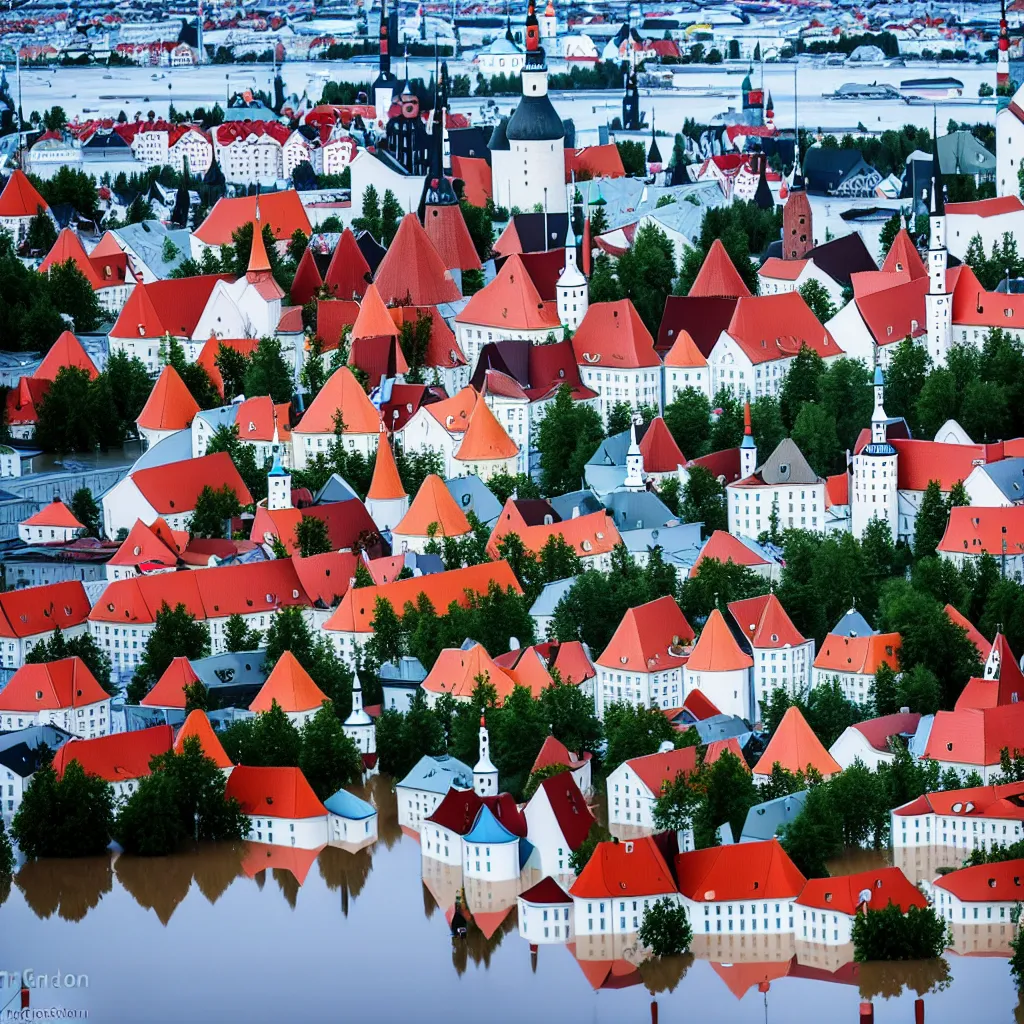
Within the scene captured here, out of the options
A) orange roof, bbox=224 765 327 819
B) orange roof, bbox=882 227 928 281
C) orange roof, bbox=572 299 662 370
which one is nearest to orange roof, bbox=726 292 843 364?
orange roof, bbox=572 299 662 370

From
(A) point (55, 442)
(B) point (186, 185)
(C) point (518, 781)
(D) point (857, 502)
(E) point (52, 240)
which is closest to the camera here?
(C) point (518, 781)

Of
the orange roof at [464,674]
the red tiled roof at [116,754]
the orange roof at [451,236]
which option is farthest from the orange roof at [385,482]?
the orange roof at [451,236]

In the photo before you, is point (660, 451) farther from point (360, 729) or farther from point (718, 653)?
point (360, 729)

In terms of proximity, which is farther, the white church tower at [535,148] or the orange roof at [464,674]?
the white church tower at [535,148]

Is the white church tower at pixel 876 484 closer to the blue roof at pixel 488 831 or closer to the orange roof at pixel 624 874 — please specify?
the blue roof at pixel 488 831

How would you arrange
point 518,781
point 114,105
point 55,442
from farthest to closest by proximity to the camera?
point 114,105 < point 55,442 < point 518,781

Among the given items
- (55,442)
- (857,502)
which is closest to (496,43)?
(55,442)

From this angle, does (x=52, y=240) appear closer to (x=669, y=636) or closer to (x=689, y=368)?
(x=689, y=368)
